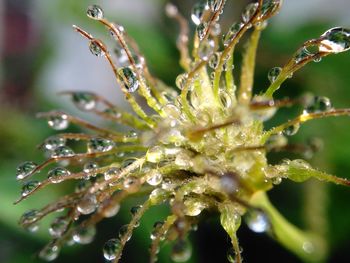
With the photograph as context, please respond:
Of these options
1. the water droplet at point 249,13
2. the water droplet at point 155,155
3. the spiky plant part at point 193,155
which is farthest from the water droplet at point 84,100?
the water droplet at point 249,13

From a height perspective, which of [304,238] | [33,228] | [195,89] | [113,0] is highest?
[113,0]

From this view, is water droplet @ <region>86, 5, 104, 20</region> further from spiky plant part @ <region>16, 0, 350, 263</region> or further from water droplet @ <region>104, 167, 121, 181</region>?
water droplet @ <region>104, 167, 121, 181</region>

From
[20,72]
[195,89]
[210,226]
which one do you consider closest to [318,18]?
[210,226]

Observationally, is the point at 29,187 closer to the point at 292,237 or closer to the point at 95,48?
the point at 95,48

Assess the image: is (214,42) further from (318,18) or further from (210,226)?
(318,18)

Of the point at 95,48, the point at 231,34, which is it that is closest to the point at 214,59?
the point at 231,34
